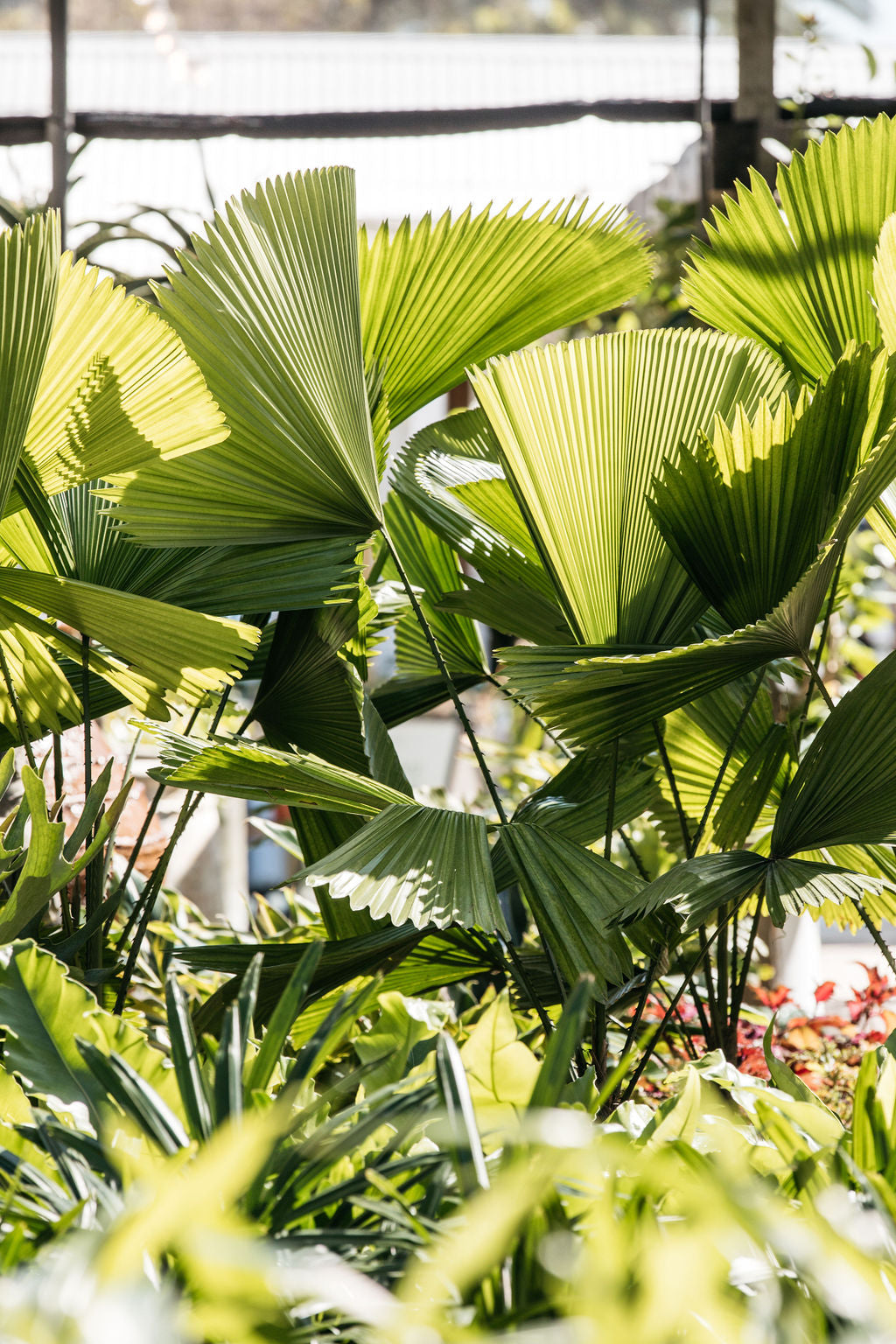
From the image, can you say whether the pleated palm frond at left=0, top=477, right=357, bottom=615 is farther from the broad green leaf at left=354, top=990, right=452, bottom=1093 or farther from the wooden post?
the wooden post

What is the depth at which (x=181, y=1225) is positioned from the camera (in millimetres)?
501

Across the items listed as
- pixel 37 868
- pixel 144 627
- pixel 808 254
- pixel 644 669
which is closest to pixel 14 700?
pixel 144 627

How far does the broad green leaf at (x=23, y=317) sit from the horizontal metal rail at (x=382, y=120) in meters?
2.20

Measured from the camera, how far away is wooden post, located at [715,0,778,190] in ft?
9.49

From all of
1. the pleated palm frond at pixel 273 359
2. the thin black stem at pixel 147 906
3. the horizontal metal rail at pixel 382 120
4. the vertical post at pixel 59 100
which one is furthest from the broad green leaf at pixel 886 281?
the vertical post at pixel 59 100

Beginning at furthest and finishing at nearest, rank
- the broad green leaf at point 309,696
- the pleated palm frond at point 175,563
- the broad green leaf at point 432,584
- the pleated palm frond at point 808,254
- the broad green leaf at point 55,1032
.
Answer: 1. the broad green leaf at point 432,584
2. the broad green leaf at point 309,696
3. the pleated palm frond at point 175,563
4. the pleated palm frond at point 808,254
5. the broad green leaf at point 55,1032

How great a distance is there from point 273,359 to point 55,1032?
75 centimetres

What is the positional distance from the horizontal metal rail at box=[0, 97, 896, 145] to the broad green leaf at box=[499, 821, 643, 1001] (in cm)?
246

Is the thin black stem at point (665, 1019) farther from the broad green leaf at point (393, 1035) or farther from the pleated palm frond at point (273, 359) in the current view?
the pleated palm frond at point (273, 359)

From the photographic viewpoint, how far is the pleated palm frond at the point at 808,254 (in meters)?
1.24

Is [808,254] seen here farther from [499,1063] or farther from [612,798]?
[499,1063]

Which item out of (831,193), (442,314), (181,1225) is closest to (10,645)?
(442,314)

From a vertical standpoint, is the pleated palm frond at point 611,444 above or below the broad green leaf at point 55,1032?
above

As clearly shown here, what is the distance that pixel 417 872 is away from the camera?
1.04 m
